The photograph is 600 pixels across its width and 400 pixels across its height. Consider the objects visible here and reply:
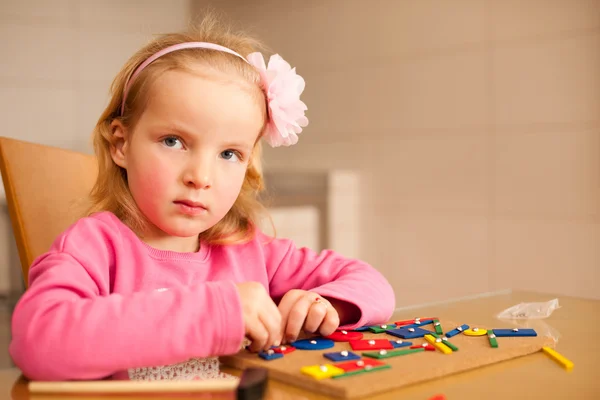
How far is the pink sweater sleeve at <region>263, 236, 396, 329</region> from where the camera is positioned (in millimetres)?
853

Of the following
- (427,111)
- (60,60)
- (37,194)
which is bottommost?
(37,194)

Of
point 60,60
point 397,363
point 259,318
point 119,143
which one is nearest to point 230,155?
point 119,143

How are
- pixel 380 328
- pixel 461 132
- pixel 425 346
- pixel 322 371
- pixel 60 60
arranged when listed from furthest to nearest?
pixel 60 60 → pixel 461 132 → pixel 380 328 → pixel 425 346 → pixel 322 371

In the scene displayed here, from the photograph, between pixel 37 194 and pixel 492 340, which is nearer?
pixel 492 340

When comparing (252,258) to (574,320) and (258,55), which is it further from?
(574,320)

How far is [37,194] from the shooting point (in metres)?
1.02

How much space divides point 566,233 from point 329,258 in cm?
185

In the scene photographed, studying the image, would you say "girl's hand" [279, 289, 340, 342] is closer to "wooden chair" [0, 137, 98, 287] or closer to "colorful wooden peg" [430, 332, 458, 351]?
"colorful wooden peg" [430, 332, 458, 351]

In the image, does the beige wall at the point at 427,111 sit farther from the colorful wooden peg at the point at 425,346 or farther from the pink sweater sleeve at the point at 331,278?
the colorful wooden peg at the point at 425,346

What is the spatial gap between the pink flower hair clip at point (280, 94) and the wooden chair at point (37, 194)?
344mm

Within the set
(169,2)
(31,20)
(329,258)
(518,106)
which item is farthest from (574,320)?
(169,2)

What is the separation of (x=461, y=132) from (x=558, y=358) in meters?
2.31

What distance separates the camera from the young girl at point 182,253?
Result: 60cm

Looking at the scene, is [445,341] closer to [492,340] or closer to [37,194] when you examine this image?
[492,340]
